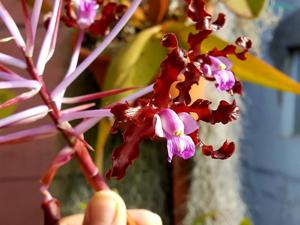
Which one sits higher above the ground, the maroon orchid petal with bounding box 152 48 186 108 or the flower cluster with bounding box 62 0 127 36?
the maroon orchid petal with bounding box 152 48 186 108

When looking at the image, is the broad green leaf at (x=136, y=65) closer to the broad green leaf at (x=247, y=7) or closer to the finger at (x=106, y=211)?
the broad green leaf at (x=247, y=7)

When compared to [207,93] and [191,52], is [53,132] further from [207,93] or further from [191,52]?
[207,93]

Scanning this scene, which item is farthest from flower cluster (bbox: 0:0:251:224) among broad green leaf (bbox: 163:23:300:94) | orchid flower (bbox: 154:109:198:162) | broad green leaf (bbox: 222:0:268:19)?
broad green leaf (bbox: 222:0:268:19)

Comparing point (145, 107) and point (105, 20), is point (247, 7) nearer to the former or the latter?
point (105, 20)

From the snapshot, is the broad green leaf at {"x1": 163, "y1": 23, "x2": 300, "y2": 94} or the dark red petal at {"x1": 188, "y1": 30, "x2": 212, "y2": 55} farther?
the broad green leaf at {"x1": 163, "y1": 23, "x2": 300, "y2": 94}

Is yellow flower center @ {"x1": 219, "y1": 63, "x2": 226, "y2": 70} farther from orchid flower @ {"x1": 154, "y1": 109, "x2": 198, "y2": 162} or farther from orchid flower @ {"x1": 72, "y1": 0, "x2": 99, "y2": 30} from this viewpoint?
orchid flower @ {"x1": 72, "y1": 0, "x2": 99, "y2": 30}

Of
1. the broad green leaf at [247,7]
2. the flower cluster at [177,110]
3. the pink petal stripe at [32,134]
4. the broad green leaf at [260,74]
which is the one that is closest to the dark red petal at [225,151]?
the flower cluster at [177,110]
